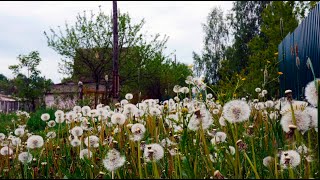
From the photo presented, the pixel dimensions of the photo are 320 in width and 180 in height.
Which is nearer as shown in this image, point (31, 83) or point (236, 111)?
point (236, 111)

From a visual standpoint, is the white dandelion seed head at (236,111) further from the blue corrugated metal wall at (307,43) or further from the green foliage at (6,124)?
the green foliage at (6,124)

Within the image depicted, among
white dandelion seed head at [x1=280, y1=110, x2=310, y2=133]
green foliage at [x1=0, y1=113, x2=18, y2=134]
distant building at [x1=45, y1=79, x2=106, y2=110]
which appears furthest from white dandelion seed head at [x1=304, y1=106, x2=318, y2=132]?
distant building at [x1=45, y1=79, x2=106, y2=110]

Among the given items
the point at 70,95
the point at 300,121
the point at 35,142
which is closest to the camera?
the point at 300,121

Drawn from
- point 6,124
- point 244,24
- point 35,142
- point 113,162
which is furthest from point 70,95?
point 113,162

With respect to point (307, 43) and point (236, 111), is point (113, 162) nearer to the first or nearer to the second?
point (236, 111)

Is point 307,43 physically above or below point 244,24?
below

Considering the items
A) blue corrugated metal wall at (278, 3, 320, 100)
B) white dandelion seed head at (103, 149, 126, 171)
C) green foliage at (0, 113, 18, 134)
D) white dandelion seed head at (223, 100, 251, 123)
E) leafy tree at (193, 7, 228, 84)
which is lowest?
white dandelion seed head at (103, 149, 126, 171)

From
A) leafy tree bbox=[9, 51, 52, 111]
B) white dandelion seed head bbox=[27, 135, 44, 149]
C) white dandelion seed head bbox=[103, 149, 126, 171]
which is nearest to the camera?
white dandelion seed head bbox=[103, 149, 126, 171]

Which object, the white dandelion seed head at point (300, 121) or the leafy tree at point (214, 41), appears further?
the leafy tree at point (214, 41)

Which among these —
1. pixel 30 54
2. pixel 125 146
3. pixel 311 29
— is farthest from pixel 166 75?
pixel 125 146

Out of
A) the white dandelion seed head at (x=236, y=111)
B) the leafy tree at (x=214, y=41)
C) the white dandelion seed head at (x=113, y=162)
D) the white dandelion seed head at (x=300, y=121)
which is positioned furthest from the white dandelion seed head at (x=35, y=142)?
the leafy tree at (x=214, y=41)

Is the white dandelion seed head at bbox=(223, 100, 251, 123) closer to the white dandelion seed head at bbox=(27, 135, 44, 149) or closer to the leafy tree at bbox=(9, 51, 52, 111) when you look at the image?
the white dandelion seed head at bbox=(27, 135, 44, 149)

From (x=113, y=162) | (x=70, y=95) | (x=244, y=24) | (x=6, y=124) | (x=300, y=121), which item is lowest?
(x=113, y=162)

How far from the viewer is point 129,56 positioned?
89.5ft
